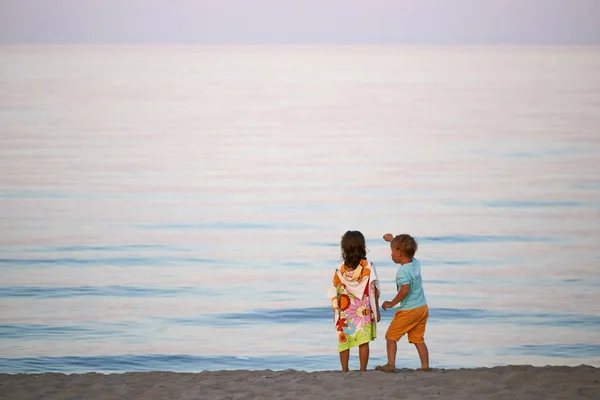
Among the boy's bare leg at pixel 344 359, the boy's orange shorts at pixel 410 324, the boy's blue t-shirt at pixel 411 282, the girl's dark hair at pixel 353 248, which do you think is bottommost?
the boy's bare leg at pixel 344 359

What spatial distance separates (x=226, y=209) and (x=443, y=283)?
5.08 m

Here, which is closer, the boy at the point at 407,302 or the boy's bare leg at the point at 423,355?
the boy at the point at 407,302

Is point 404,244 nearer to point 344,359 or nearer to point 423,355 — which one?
point 423,355

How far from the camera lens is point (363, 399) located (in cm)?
482

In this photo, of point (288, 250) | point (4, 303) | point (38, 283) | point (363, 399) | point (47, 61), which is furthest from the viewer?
point (47, 61)

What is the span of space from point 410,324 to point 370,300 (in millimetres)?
239

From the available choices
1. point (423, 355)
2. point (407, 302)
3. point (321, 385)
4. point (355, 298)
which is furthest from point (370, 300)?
point (321, 385)

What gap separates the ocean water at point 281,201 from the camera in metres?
8.45

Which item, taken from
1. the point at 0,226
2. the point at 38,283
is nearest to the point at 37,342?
the point at 38,283

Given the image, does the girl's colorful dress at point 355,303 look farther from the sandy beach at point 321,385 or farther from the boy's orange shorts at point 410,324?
the sandy beach at point 321,385

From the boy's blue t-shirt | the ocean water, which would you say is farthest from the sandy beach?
the ocean water

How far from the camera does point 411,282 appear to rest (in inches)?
216

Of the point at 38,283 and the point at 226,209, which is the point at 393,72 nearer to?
the point at 226,209

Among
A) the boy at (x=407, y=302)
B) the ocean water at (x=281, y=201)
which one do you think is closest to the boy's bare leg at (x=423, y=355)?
the boy at (x=407, y=302)
